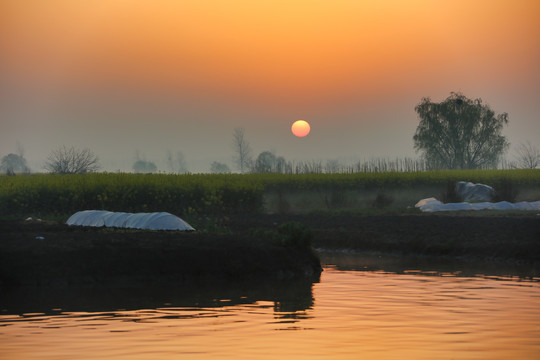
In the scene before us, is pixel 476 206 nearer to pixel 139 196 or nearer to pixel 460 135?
pixel 139 196

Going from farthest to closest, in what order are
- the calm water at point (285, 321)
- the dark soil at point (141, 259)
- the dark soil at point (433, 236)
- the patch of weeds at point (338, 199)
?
the patch of weeds at point (338, 199) → the dark soil at point (433, 236) → the dark soil at point (141, 259) → the calm water at point (285, 321)

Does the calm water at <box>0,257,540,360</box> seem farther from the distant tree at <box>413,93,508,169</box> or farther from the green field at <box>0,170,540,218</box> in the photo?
the distant tree at <box>413,93,508,169</box>

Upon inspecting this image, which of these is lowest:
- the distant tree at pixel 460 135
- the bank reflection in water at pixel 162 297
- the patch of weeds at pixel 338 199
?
the bank reflection in water at pixel 162 297

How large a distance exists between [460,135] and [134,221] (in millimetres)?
79850

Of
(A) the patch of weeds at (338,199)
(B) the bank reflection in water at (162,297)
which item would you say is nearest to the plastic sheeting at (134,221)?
(B) the bank reflection in water at (162,297)

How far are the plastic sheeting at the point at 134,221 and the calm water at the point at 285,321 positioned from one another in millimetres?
10364

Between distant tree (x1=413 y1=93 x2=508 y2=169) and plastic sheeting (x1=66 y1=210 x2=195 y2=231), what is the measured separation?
76241 mm

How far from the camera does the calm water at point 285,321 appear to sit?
11266 mm

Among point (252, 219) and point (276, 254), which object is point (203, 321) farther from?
point (252, 219)

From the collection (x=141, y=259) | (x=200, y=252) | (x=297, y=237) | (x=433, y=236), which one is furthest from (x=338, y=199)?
(x=141, y=259)

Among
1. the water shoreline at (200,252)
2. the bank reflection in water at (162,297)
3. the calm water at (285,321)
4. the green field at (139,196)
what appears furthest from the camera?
the green field at (139,196)

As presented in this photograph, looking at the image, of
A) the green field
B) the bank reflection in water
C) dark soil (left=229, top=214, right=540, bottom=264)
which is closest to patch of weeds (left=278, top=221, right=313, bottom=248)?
the bank reflection in water

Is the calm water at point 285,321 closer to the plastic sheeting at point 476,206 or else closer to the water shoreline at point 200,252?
the water shoreline at point 200,252

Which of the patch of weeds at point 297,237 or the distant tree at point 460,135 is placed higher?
the distant tree at point 460,135
